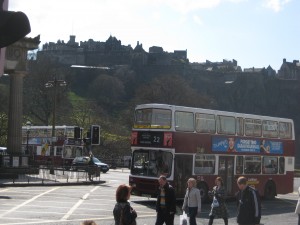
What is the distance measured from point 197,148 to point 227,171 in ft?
8.29

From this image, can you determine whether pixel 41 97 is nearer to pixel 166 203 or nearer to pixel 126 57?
pixel 166 203

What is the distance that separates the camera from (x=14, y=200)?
2098cm

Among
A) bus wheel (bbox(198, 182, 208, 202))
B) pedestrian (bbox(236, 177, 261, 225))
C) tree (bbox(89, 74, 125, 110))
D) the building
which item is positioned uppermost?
the building

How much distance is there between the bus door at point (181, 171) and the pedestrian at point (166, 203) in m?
10.6

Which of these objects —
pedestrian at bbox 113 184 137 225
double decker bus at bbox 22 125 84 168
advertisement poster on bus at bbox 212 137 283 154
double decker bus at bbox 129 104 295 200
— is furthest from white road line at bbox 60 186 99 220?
double decker bus at bbox 22 125 84 168

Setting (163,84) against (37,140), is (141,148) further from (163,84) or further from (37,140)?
(163,84)

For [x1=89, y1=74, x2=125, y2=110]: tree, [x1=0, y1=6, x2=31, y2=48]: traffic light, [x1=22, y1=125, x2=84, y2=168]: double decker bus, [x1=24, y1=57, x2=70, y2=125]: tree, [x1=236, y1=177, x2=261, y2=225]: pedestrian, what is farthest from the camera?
[x1=89, y1=74, x2=125, y2=110]: tree

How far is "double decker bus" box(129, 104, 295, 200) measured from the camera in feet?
72.0

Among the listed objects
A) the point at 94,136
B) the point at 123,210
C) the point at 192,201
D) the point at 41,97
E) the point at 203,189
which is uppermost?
the point at 41,97

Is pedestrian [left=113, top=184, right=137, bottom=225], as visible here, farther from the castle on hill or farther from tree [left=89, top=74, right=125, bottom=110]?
the castle on hill

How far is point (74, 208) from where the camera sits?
62.8 feet

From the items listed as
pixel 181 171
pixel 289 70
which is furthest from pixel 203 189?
pixel 289 70

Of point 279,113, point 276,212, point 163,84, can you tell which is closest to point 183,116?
point 276,212

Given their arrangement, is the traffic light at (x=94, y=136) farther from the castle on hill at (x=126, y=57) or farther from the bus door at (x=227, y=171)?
the castle on hill at (x=126, y=57)
